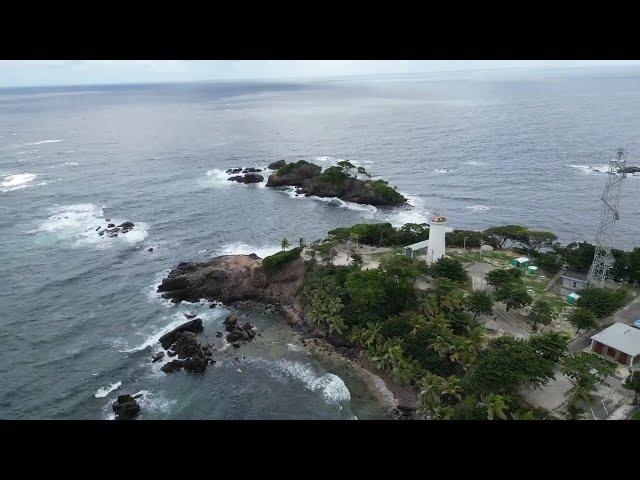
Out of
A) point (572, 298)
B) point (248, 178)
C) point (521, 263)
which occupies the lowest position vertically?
point (248, 178)

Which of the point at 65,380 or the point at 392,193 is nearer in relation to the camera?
the point at 65,380

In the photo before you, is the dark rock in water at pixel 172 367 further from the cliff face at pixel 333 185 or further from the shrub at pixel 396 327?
the cliff face at pixel 333 185

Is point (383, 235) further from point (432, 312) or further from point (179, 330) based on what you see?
point (179, 330)

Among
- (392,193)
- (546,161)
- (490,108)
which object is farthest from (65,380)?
(490,108)

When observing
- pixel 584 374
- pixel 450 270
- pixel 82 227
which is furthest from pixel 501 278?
pixel 82 227

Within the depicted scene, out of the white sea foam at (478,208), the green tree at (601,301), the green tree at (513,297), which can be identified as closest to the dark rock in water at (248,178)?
the white sea foam at (478,208)
